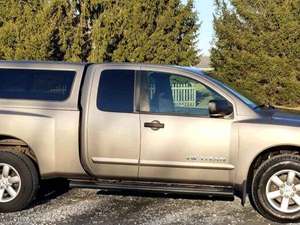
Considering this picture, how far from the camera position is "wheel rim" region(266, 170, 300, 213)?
5637 millimetres

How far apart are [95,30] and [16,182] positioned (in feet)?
61.8

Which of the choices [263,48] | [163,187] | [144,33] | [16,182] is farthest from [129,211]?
[263,48]

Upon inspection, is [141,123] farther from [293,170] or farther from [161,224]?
[293,170]

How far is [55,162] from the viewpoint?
5.95m

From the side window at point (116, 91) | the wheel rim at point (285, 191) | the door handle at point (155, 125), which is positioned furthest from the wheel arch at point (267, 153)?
the side window at point (116, 91)

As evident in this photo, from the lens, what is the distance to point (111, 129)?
19.1 feet

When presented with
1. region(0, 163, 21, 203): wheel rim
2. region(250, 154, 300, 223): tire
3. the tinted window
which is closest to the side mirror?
region(250, 154, 300, 223): tire

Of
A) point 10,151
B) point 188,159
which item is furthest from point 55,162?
point 188,159

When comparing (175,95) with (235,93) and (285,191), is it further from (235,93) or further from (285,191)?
(285,191)

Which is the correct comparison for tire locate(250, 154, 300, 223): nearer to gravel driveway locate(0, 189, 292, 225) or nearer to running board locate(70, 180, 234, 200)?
gravel driveway locate(0, 189, 292, 225)

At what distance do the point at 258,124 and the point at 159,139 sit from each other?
1.05 metres

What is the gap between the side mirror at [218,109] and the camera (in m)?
5.65

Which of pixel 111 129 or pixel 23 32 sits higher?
pixel 23 32

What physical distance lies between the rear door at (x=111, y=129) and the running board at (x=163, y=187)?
12 cm
